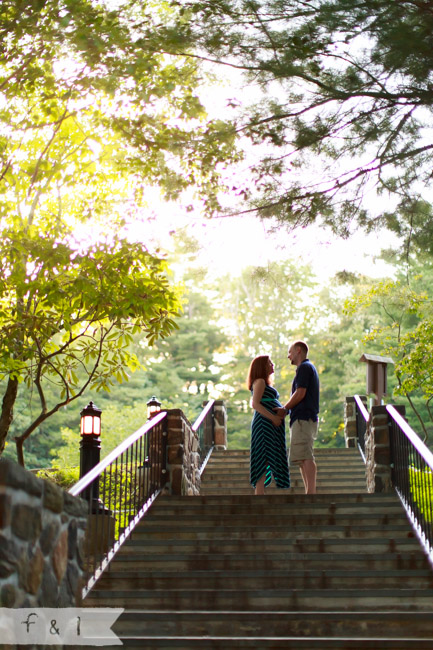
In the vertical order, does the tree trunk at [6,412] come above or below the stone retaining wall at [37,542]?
below

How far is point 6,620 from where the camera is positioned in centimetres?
331

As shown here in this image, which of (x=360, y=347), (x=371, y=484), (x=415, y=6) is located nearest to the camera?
(x=415, y=6)

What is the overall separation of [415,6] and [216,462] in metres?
7.08

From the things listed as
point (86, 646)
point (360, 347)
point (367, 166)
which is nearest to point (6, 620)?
point (86, 646)

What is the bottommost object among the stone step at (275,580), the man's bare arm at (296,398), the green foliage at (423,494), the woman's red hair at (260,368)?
the stone step at (275,580)

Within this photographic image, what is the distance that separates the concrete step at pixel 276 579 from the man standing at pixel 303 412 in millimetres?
1984

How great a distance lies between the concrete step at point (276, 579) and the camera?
5629 millimetres

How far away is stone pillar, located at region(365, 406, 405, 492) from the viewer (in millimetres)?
8266

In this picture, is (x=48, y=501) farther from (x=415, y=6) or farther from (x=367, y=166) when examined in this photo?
(x=415, y=6)

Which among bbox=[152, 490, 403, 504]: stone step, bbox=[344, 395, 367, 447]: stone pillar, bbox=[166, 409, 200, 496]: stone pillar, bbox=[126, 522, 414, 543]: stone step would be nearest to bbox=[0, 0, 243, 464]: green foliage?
bbox=[166, 409, 200, 496]: stone pillar

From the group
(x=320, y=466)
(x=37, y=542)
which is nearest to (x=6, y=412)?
(x=320, y=466)

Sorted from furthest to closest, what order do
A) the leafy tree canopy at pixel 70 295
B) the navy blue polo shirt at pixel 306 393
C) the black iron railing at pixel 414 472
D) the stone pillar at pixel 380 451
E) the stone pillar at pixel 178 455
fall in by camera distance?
the leafy tree canopy at pixel 70 295 → the stone pillar at pixel 178 455 → the stone pillar at pixel 380 451 → the navy blue polo shirt at pixel 306 393 → the black iron railing at pixel 414 472

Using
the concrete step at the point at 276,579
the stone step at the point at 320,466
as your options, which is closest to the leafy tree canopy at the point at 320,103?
the concrete step at the point at 276,579

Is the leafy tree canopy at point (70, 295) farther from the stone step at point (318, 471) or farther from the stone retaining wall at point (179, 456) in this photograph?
the stone step at point (318, 471)
